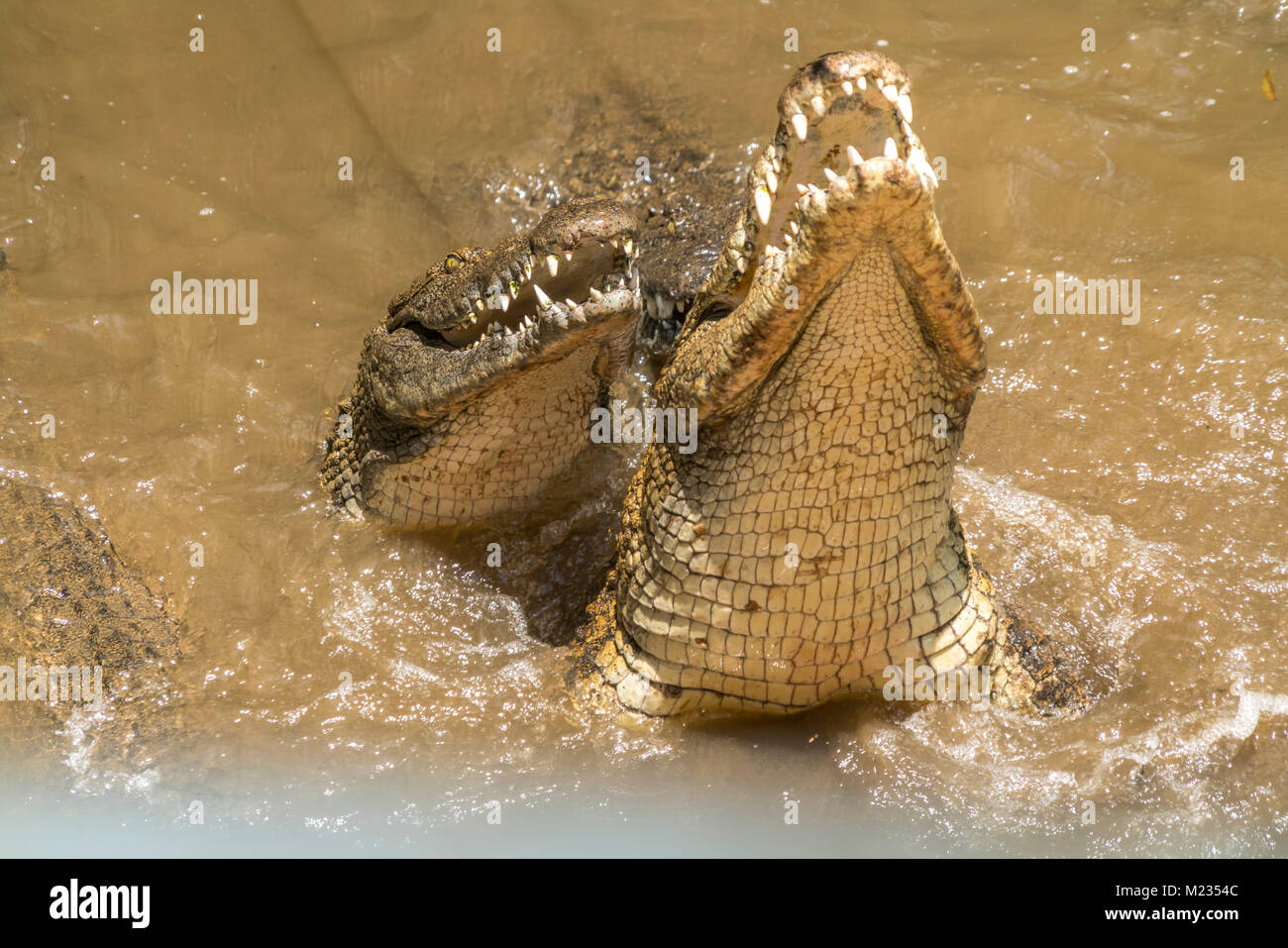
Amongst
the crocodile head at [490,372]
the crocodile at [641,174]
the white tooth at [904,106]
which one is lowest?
the crocodile head at [490,372]

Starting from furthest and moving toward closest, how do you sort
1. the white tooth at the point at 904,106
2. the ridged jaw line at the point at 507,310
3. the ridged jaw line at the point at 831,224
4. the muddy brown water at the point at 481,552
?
1. the ridged jaw line at the point at 507,310
2. the muddy brown water at the point at 481,552
3. the white tooth at the point at 904,106
4. the ridged jaw line at the point at 831,224

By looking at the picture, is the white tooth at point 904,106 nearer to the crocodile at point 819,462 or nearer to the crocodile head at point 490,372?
the crocodile at point 819,462

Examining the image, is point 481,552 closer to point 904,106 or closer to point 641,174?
point 904,106

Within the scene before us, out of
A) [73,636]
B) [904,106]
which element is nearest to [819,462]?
[904,106]

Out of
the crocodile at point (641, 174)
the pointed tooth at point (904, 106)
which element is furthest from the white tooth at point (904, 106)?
the crocodile at point (641, 174)

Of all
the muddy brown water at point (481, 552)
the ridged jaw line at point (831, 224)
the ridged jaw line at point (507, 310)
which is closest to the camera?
the ridged jaw line at point (831, 224)

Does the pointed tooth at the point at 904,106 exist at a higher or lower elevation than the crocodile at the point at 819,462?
higher
